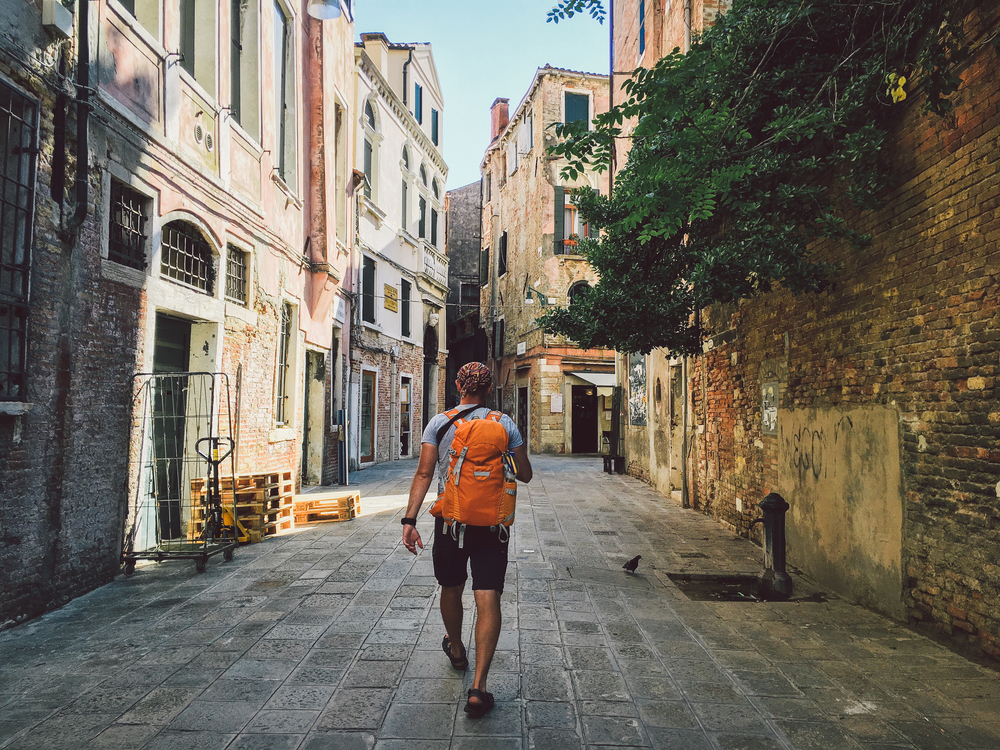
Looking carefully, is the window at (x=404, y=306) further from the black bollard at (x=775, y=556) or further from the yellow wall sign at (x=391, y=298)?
the black bollard at (x=775, y=556)

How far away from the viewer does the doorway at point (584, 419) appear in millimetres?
25047

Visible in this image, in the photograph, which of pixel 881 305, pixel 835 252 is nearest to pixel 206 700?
pixel 881 305

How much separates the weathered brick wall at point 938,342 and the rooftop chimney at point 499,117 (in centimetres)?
2653

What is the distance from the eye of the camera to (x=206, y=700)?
3531 millimetres

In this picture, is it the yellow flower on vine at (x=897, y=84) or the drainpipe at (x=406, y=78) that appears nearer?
the yellow flower on vine at (x=897, y=84)

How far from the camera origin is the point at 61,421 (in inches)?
210

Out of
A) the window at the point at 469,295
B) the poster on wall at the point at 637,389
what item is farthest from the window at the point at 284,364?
the window at the point at 469,295

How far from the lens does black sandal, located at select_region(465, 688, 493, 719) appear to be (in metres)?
3.33

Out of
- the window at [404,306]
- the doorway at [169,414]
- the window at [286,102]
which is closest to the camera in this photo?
the doorway at [169,414]

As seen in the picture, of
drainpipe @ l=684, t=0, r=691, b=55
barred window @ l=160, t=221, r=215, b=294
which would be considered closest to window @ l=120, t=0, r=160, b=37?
barred window @ l=160, t=221, r=215, b=294

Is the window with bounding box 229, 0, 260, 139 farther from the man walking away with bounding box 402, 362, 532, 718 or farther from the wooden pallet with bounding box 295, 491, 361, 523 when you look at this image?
the man walking away with bounding box 402, 362, 532, 718

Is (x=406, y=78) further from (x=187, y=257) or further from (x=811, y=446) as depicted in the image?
(x=811, y=446)

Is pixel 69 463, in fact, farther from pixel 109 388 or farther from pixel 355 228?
pixel 355 228

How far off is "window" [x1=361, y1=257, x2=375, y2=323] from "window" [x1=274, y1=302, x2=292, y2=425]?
5700mm
